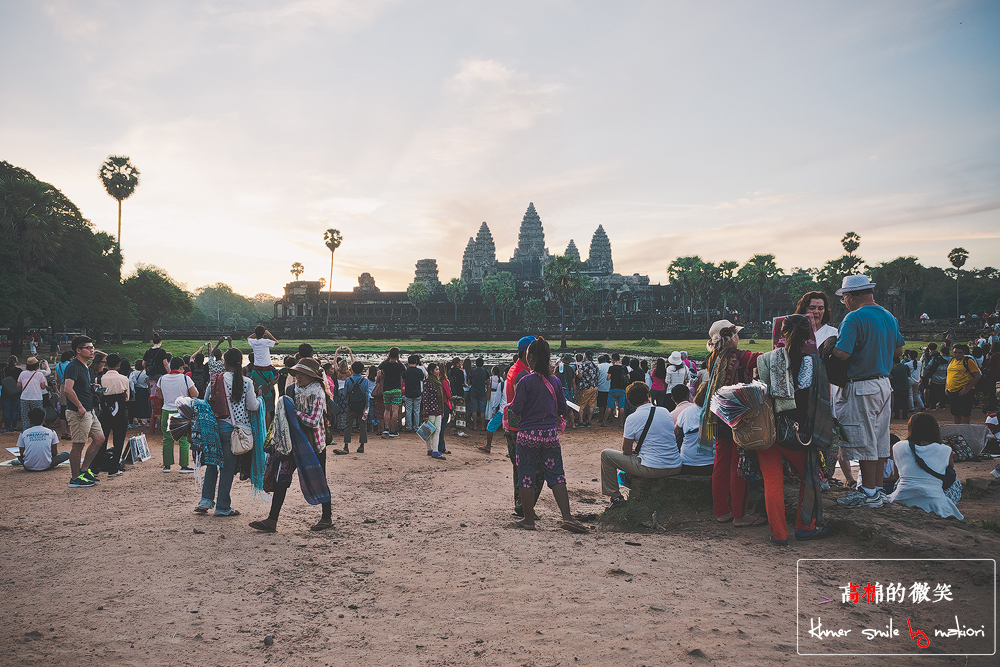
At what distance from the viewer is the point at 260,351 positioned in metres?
6.55

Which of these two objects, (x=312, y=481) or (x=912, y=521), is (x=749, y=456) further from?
(x=312, y=481)

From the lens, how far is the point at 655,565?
4133 mm

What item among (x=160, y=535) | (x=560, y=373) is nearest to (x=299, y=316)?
(x=560, y=373)

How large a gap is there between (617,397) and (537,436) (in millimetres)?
8968

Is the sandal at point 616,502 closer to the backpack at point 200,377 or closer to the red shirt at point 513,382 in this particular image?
→ the red shirt at point 513,382

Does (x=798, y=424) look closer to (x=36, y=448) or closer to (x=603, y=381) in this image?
(x=36, y=448)

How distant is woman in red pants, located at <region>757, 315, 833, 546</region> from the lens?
4098 millimetres

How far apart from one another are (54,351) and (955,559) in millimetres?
41511

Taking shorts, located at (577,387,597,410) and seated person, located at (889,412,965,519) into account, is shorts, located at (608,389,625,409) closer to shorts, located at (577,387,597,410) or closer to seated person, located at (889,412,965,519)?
shorts, located at (577,387,597,410)

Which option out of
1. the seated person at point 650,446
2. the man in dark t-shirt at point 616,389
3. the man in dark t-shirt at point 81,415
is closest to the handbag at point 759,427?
the seated person at point 650,446

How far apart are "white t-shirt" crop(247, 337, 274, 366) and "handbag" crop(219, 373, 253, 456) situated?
1075 mm

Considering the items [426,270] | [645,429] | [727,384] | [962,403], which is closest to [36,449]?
[645,429]

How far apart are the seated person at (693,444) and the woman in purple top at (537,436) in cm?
134

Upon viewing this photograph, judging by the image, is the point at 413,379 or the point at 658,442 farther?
the point at 413,379
